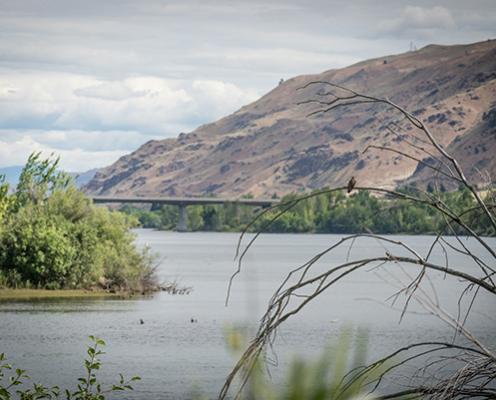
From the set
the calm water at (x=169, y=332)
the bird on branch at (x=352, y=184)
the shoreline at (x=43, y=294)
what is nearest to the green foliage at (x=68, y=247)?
the shoreline at (x=43, y=294)

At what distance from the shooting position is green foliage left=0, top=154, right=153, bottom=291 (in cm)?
5100

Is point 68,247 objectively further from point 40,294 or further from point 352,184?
point 352,184

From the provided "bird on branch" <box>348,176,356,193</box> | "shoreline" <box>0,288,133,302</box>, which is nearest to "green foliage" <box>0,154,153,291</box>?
"shoreline" <box>0,288,133,302</box>

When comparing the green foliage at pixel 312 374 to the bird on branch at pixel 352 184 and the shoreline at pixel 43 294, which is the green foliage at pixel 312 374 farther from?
the shoreline at pixel 43 294

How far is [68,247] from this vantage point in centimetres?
5138

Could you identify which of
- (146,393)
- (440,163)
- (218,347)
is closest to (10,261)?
(218,347)

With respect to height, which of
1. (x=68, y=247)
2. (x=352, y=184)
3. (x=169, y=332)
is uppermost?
(x=352, y=184)

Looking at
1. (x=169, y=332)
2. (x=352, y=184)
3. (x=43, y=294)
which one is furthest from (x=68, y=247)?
(x=352, y=184)

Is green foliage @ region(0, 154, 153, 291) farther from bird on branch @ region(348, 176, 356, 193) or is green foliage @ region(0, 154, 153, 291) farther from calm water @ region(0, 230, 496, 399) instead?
bird on branch @ region(348, 176, 356, 193)

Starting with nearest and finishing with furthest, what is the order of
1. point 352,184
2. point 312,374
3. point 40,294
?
point 312,374 < point 352,184 < point 40,294

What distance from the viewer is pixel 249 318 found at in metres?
3.65

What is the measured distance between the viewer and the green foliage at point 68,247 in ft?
167

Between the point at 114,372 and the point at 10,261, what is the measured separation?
20.5m

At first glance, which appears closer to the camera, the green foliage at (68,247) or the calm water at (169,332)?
the calm water at (169,332)
